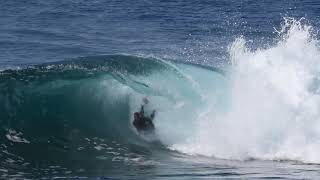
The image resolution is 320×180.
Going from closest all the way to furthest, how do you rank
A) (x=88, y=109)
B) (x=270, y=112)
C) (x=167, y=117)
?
1. (x=88, y=109)
2. (x=270, y=112)
3. (x=167, y=117)

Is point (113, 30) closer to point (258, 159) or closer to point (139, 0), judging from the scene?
point (139, 0)

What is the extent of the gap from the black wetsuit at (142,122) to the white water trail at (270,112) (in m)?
0.99

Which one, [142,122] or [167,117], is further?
[167,117]

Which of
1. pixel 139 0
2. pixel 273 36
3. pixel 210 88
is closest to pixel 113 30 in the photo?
pixel 273 36

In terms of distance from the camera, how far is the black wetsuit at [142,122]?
67.5 ft

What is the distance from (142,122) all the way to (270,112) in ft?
12.2

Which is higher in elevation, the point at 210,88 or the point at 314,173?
the point at 210,88

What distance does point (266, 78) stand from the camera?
2205cm

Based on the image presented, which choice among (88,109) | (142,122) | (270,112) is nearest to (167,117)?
(142,122)

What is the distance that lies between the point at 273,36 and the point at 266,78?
17844 mm

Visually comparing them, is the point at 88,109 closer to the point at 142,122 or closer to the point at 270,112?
the point at 142,122

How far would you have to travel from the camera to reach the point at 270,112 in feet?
69.5

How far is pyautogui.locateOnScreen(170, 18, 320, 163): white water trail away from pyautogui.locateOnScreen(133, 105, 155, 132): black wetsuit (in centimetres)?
99

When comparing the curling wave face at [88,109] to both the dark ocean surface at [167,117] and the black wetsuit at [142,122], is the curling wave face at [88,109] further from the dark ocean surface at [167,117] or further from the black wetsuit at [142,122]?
the black wetsuit at [142,122]
